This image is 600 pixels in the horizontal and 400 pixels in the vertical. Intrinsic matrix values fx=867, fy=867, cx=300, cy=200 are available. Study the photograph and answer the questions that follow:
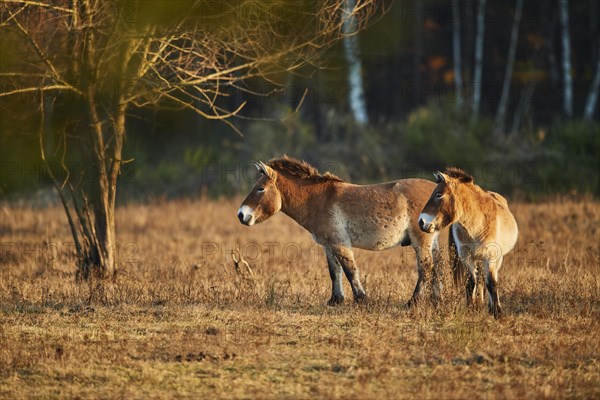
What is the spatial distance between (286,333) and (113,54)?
5396 mm

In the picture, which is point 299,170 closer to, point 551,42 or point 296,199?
point 296,199

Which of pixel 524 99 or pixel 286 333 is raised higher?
pixel 524 99

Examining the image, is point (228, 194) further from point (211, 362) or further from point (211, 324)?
point (211, 362)

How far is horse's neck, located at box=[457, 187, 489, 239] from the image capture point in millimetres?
9664

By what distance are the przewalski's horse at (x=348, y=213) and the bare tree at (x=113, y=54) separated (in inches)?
57.0

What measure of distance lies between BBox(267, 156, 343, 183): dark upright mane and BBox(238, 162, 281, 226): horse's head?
8.6 inches

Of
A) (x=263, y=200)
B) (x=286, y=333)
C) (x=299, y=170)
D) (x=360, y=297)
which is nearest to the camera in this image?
(x=286, y=333)

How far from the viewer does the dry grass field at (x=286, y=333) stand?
745cm

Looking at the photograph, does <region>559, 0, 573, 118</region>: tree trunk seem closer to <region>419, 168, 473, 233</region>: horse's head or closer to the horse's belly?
the horse's belly

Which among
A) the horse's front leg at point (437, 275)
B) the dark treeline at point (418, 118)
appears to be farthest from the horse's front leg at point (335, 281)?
the dark treeline at point (418, 118)

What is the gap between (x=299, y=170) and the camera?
1129 cm

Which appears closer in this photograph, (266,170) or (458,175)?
(458,175)

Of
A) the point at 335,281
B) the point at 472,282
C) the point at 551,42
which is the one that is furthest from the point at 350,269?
the point at 551,42

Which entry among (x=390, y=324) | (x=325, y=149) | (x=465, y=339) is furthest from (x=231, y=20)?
(x=325, y=149)
